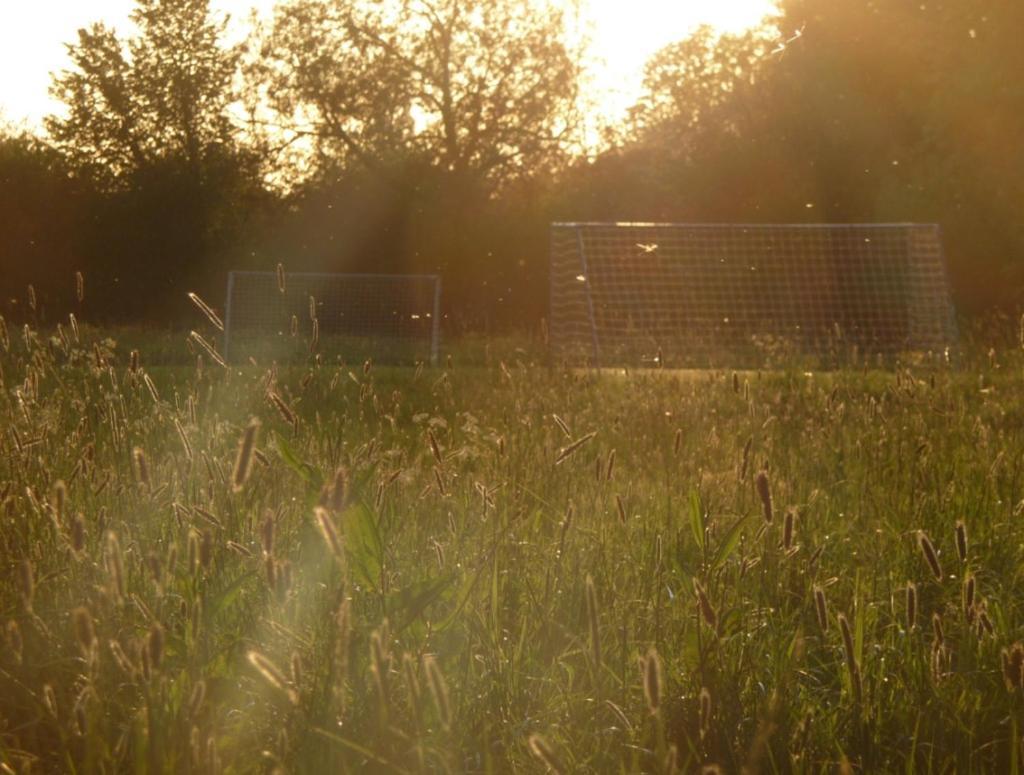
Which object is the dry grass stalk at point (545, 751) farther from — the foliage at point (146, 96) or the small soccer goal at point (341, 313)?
the foliage at point (146, 96)

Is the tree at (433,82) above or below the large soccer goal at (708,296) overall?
above

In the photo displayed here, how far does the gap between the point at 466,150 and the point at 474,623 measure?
30.2 meters

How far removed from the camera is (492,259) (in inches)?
1058

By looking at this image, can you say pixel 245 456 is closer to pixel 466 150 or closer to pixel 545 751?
pixel 545 751

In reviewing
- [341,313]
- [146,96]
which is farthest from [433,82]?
[341,313]

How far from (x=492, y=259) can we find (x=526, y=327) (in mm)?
4169

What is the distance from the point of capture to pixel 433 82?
31.9m

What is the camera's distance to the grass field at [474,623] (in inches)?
68.9

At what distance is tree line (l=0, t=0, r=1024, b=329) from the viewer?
22.8m

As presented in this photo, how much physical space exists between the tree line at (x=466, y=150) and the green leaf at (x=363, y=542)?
18.1 meters

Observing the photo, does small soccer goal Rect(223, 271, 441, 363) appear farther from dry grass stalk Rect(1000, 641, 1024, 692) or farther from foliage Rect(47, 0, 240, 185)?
dry grass stalk Rect(1000, 641, 1024, 692)

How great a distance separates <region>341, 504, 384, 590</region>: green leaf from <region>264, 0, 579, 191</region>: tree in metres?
29.3

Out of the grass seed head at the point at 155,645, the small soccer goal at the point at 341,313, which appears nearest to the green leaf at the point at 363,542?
the grass seed head at the point at 155,645

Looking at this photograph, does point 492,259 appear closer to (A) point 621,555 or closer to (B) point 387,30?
(B) point 387,30
